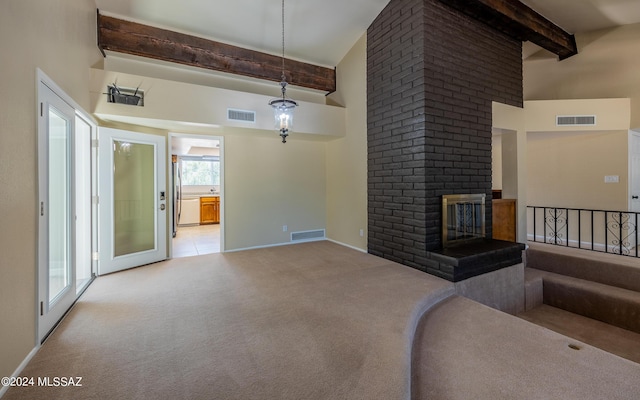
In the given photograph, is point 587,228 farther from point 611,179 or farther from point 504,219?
point 504,219

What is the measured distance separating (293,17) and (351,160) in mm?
2464

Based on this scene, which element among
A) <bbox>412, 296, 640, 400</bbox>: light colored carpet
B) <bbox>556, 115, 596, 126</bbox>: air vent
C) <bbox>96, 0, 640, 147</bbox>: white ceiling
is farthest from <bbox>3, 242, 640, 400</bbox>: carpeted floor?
<bbox>556, 115, 596, 126</bbox>: air vent

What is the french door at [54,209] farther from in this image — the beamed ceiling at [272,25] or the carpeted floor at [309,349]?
the beamed ceiling at [272,25]

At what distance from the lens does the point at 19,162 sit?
1.84 m

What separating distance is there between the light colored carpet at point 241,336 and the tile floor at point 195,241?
4.25ft

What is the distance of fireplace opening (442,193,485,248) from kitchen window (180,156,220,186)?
299 inches

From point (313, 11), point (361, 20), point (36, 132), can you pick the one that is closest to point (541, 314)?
point (361, 20)

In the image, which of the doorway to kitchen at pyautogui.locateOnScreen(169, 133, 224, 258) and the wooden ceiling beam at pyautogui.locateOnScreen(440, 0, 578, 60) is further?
the doorway to kitchen at pyautogui.locateOnScreen(169, 133, 224, 258)

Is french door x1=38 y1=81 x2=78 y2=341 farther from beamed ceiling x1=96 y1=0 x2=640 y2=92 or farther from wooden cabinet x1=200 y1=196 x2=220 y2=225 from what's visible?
wooden cabinet x1=200 y1=196 x2=220 y2=225

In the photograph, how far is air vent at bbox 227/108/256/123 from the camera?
4.23 m

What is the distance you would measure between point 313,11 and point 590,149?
5845 millimetres

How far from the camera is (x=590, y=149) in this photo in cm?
543

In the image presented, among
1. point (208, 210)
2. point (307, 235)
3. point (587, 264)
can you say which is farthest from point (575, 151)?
point (208, 210)

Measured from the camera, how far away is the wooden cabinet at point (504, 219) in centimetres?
479
